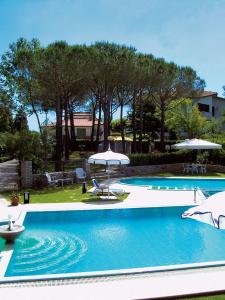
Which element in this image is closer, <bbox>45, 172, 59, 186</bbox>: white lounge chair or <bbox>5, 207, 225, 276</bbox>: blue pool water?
<bbox>5, 207, 225, 276</bbox>: blue pool water

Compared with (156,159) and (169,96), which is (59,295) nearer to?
(156,159)

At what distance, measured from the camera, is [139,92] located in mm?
31859

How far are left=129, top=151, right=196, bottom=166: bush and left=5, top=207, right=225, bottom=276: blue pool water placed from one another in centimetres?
1294

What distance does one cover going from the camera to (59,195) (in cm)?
1795

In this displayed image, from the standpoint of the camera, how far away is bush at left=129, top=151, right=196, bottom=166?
2799 centimetres

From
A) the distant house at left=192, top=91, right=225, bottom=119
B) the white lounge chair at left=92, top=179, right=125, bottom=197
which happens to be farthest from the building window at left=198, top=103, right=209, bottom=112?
the white lounge chair at left=92, top=179, right=125, bottom=197

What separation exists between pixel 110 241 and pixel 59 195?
7.03 meters

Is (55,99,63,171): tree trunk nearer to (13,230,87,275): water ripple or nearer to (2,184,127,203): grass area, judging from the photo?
(2,184,127,203): grass area

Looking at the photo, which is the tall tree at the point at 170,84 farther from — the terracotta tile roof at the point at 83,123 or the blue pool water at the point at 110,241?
the blue pool water at the point at 110,241

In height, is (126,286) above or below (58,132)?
below

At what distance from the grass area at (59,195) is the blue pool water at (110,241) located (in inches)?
98.7

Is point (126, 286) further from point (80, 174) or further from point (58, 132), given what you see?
point (58, 132)

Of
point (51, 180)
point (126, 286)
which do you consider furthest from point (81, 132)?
point (126, 286)

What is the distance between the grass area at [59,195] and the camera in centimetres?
1669
